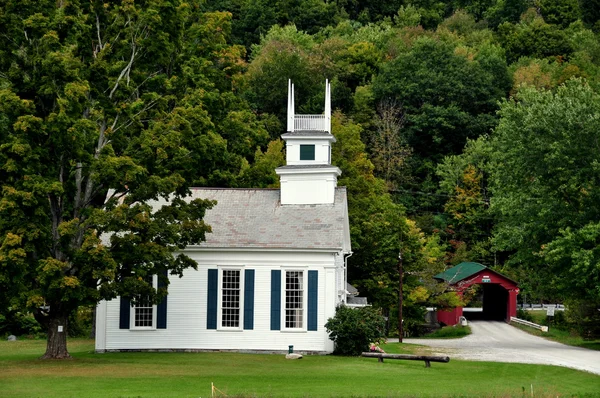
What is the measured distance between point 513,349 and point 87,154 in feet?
73.0

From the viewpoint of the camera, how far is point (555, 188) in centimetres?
5147

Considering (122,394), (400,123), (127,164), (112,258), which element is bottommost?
(122,394)

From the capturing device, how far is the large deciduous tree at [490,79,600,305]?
161 feet

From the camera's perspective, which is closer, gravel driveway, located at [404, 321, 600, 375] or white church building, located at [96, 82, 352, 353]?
gravel driveway, located at [404, 321, 600, 375]

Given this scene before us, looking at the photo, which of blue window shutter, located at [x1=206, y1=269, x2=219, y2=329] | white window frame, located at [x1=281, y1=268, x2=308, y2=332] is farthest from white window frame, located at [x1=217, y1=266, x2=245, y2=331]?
white window frame, located at [x1=281, y1=268, x2=308, y2=332]

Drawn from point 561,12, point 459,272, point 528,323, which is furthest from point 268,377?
point 561,12

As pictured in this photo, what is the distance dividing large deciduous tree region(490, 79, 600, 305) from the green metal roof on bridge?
13.9m

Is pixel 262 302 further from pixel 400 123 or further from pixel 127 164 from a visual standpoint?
pixel 400 123

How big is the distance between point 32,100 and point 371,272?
27.1 meters

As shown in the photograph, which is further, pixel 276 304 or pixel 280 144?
pixel 280 144

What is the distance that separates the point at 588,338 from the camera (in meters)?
57.5

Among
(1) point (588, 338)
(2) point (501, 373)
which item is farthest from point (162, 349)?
(1) point (588, 338)

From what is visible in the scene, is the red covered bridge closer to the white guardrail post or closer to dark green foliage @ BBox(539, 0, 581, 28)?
the white guardrail post

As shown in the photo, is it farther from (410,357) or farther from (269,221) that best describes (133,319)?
(410,357)
